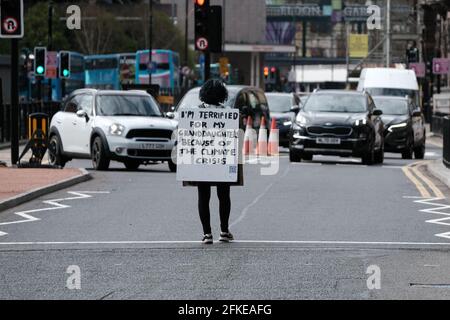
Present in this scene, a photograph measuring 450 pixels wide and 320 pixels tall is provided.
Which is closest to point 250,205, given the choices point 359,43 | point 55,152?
point 55,152

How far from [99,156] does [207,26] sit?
20.6 ft

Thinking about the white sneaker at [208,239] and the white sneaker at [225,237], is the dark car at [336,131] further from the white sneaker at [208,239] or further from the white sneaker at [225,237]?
the white sneaker at [208,239]

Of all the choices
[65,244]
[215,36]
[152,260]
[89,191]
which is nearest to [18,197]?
[89,191]

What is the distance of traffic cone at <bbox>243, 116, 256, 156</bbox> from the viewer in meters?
37.3

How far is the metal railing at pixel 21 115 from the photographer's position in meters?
44.5

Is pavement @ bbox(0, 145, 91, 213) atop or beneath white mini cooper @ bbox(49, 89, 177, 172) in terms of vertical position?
beneath

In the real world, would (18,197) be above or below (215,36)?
below

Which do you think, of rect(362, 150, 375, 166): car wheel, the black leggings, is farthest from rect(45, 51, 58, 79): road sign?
the black leggings

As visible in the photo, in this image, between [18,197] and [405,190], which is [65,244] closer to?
[18,197]

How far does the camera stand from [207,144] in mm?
15570

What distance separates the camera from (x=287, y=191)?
23.2m

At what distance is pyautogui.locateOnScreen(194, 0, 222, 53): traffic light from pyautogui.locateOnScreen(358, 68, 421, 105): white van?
49.3 ft

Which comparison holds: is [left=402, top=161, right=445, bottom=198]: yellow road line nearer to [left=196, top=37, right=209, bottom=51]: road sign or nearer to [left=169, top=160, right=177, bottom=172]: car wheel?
[left=169, top=160, right=177, bottom=172]: car wheel

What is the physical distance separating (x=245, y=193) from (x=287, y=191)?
869 millimetres
